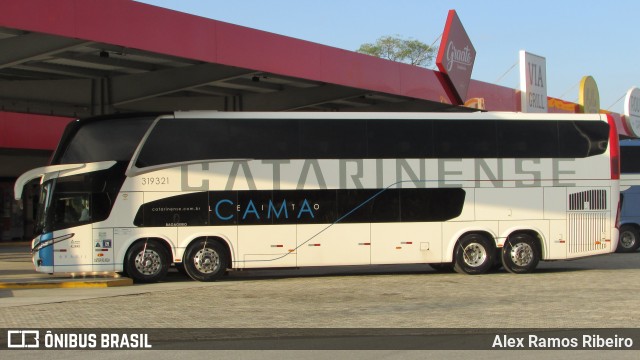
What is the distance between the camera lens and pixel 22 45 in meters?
20.7

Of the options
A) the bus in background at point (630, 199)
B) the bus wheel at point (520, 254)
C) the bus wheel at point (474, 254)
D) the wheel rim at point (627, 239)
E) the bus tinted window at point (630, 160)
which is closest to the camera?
the bus wheel at point (474, 254)

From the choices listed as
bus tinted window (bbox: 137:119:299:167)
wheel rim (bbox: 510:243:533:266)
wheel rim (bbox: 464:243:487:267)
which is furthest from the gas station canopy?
wheel rim (bbox: 510:243:533:266)

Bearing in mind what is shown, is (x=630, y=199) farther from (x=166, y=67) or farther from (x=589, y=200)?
(x=166, y=67)

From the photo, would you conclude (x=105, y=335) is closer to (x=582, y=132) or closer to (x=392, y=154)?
(x=392, y=154)

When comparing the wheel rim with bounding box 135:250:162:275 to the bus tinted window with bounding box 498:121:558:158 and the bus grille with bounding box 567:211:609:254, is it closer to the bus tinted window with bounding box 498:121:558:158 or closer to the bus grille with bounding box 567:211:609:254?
the bus tinted window with bounding box 498:121:558:158

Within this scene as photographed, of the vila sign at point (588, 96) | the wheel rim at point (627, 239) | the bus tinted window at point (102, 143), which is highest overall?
the vila sign at point (588, 96)

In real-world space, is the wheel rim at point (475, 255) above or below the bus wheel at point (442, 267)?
above

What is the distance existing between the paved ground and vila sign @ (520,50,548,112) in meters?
16.4

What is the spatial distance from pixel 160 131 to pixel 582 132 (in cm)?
995

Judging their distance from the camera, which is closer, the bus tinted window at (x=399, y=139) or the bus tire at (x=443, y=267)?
the bus tinted window at (x=399, y=139)

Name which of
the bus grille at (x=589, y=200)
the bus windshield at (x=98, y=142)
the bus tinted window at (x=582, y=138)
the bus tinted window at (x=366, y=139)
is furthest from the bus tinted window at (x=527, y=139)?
the bus windshield at (x=98, y=142)

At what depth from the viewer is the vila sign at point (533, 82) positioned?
33719 millimetres

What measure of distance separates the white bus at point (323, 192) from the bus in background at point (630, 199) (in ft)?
32.0

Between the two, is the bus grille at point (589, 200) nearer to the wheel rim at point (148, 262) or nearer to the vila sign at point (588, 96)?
the wheel rim at point (148, 262)
